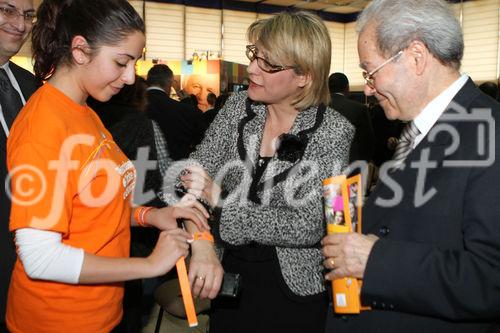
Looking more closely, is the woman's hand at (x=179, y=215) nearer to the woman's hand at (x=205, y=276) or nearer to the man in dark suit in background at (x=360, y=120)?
the woman's hand at (x=205, y=276)

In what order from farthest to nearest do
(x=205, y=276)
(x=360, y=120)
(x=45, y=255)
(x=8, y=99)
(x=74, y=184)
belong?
(x=360, y=120) < (x=8, y=99) < (x=205, y=276) < (x=74, y=184) < (x=45, y=255)

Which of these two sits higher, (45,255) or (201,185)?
(201,185)

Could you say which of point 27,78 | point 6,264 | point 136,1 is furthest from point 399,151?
point 136,1

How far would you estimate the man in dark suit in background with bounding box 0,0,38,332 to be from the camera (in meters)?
1.95

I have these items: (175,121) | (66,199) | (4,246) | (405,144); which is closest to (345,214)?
(405,144)

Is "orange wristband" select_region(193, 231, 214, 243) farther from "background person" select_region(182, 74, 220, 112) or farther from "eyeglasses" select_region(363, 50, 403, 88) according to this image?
"background person" select_region(182, 74, 220, 112)

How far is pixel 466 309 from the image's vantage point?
4.04ft

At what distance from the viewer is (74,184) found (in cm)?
141

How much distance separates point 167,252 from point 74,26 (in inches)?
29.8

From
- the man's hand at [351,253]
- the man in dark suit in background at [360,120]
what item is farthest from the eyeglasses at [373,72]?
the man in dark suit in background at [360,120]

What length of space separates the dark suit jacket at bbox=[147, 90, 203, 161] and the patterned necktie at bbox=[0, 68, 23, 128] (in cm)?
253

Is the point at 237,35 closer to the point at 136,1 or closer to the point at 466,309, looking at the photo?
the point at 136,1

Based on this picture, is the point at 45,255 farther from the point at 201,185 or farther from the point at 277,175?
the point at 277,175

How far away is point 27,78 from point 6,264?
2.93ft
